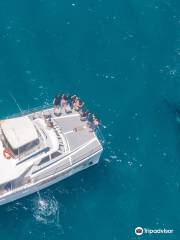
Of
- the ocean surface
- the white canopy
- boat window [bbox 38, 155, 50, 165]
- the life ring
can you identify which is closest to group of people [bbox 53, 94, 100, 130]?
the ocean surface

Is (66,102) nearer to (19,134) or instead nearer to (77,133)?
(77,133)

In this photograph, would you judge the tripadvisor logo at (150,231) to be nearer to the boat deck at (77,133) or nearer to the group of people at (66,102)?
the boat deck at (77,133)

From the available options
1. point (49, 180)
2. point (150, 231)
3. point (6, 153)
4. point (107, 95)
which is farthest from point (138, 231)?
point (107, 95)

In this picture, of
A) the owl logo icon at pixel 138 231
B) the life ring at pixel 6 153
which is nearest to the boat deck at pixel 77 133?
the life ring at pixel 6 153

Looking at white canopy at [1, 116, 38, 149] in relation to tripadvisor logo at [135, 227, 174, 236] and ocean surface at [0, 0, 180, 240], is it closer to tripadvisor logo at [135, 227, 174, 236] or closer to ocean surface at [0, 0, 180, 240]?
ocean surface at [0, 0, 180, 240]

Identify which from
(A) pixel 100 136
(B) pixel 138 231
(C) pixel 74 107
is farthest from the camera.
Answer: (A) pixel 100 136

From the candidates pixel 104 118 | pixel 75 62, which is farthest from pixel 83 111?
pixel 75 62
